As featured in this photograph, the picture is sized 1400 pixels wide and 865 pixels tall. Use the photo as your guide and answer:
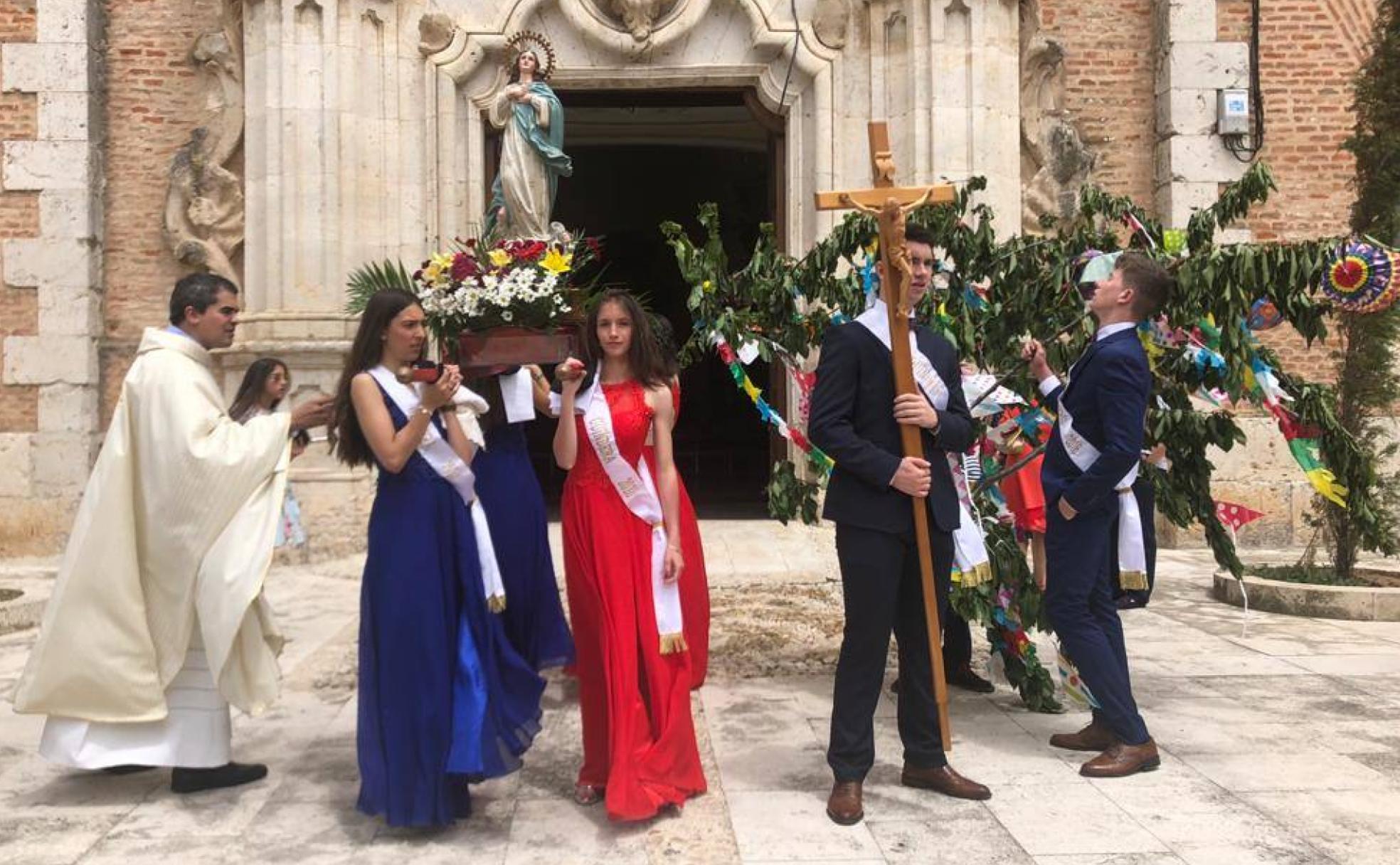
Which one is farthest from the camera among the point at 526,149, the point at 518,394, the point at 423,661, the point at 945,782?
the point at 526,149

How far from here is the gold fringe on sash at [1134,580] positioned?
15.8ft

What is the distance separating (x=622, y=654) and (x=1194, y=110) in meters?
8.84

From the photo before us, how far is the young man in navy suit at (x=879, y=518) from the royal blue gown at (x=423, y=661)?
1.21 m

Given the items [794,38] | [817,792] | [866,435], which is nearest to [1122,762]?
[817,792]

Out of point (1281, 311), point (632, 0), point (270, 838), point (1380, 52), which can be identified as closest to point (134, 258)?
point (632, 0)

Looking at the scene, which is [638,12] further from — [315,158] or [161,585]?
[161,585]

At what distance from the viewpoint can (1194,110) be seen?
34.7 ft

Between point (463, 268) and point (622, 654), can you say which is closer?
point (622, 654)

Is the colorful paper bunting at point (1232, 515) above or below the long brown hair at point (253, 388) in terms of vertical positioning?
below

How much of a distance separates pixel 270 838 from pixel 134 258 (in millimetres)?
8102

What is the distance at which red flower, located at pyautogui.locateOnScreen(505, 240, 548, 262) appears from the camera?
4.50m

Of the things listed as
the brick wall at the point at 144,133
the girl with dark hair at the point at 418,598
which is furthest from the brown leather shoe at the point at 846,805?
the brick wall at the point at 144,133

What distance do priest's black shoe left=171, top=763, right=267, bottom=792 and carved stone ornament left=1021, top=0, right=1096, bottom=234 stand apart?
8100mm

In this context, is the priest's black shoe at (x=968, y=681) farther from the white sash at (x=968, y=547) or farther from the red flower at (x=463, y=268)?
the red flower at (x=463, y=268)
